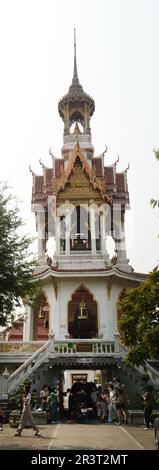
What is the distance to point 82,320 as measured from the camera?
3169cm

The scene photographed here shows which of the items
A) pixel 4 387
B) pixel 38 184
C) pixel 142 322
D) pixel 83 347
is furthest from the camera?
pixel 38 184

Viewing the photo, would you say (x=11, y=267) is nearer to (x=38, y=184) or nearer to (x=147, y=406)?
(x=147, y=406)

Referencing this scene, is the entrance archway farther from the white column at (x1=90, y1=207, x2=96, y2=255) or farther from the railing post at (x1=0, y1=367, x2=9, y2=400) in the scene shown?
the railing post at (x1=0, y1=367, x2=9, y2=400)

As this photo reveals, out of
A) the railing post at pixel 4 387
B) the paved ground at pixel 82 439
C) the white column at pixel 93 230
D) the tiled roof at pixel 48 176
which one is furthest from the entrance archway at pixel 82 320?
the paved ground at pixel 82 439

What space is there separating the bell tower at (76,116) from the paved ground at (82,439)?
76.2 ft

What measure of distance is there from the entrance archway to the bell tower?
32.8 feet

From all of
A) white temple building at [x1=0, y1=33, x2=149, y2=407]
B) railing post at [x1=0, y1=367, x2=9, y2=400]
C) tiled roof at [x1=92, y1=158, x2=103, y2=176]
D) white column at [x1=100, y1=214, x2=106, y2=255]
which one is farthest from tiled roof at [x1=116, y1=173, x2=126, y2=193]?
railing post at [x1=0, y1=367, x2=9, y2=400]

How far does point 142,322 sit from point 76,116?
2364cm

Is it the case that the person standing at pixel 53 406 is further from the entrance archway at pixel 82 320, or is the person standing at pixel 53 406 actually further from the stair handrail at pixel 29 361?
the entrance archway at pixel 82 320

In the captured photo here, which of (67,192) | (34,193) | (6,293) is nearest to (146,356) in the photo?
(6,293)

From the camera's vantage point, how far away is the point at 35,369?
70.4ft

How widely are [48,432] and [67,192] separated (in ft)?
63.7

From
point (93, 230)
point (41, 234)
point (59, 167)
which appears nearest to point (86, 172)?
point (59, 167)

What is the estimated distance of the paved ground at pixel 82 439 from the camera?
11141 millimetres
